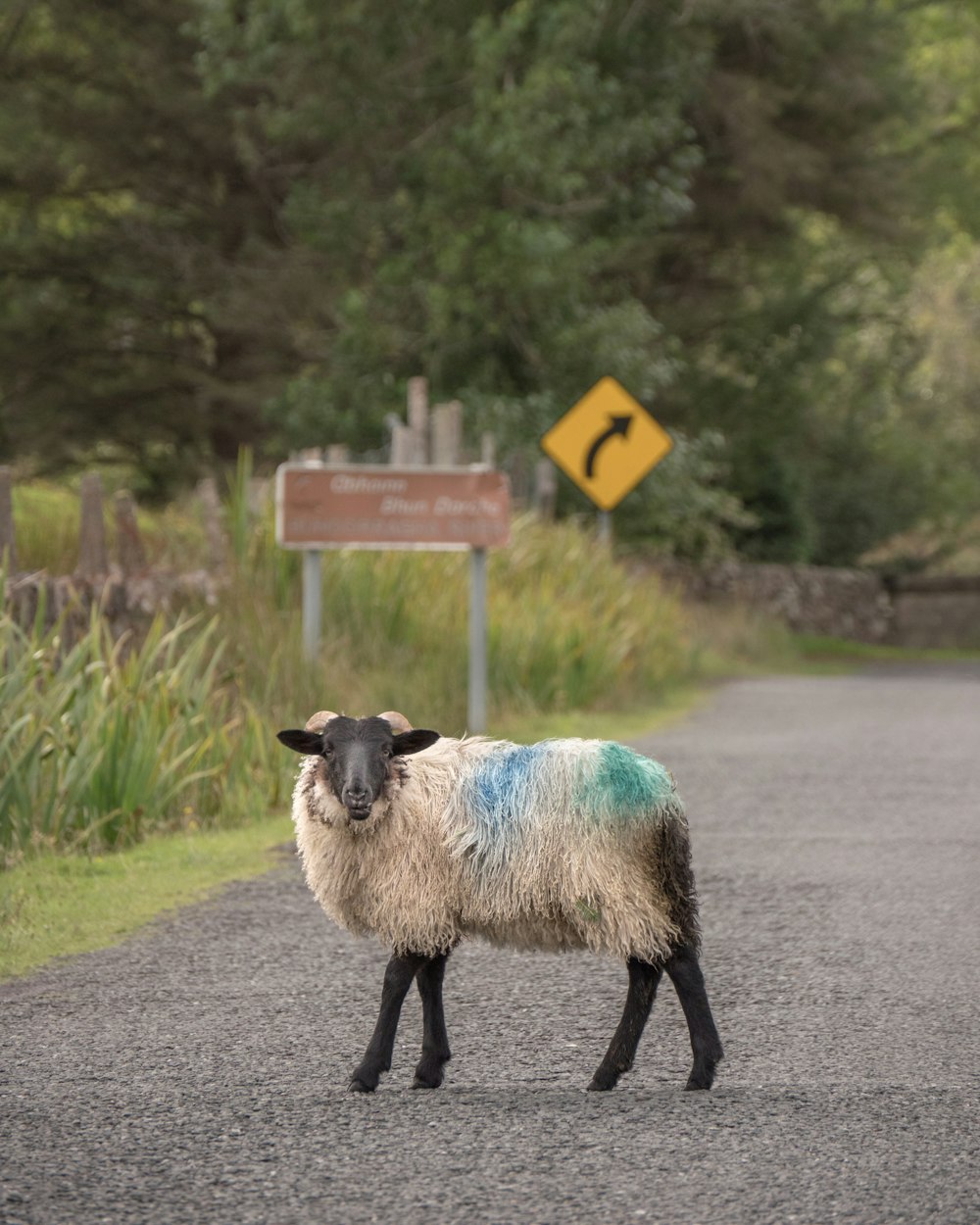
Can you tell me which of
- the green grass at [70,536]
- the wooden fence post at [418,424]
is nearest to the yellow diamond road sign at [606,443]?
the wooden fence post at [418,424]

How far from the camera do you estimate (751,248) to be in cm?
3691

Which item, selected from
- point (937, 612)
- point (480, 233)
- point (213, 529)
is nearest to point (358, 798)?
point (213, 529)

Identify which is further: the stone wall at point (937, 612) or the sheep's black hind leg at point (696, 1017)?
the stone wall at point (937, 612)

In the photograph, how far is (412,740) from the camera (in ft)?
18.6

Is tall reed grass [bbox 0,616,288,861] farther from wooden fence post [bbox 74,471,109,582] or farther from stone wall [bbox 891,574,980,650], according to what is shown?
stone wall [bbox 891,574,980,650]

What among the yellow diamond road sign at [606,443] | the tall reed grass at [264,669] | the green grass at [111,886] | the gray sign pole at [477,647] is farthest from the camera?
the yellow diamond road sign at [606,443]

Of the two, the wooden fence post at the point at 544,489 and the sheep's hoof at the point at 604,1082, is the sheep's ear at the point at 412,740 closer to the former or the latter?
the sheep's hoof at the point at 604,1082

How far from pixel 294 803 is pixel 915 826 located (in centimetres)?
602

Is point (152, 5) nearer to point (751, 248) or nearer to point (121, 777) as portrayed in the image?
point (751, 248)

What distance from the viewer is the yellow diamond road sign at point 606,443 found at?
75.2 feet

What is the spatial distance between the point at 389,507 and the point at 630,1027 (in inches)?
353

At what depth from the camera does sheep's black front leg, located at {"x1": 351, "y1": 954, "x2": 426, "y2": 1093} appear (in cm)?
Result: 553

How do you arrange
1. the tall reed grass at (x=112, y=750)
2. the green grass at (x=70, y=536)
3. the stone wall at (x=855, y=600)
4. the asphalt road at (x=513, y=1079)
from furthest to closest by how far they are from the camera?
the stone wall at (x=855, y=600), the green grass at (x=70, y=536), the tall reed grass at (x=112, y=750), the asphalt road at (x=513, y=1079)

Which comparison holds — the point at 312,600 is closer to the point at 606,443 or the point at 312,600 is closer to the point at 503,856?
the point at 503,856
